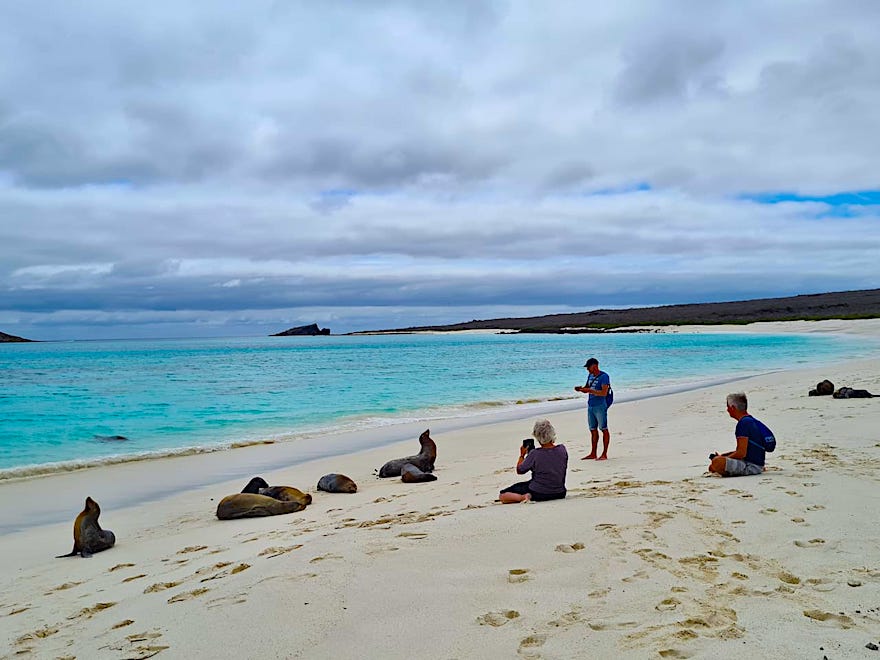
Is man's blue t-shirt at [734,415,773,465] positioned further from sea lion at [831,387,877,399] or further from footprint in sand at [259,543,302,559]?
sea lion at [831,387,877,399]

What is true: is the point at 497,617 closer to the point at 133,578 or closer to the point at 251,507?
the point at 133,578

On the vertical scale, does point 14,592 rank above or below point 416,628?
below

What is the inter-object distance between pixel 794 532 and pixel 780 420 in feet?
27.6

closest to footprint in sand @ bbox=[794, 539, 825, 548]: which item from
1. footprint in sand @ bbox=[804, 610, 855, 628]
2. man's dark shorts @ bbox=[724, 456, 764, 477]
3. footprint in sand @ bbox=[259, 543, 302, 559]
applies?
footprint in sand @ bbox=[804, 610, 855, 628]

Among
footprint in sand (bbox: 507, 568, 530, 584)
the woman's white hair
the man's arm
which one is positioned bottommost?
footprint in sand (bbox: 507, 568, 530, 584)

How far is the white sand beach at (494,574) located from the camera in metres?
3.85

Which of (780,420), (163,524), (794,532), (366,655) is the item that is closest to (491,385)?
(780,420)

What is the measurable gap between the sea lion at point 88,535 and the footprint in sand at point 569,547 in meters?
5.42

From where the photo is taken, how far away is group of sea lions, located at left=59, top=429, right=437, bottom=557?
24.2 ft

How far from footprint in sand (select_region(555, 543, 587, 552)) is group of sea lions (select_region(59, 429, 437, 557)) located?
4.59 meters

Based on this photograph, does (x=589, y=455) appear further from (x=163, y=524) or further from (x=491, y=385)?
(x=491, y=385)

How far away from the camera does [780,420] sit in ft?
42.3

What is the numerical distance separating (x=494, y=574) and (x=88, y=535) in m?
5.18

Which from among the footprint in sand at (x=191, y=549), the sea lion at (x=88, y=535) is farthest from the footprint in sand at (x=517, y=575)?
the sea lion at (x=88, y=535)
